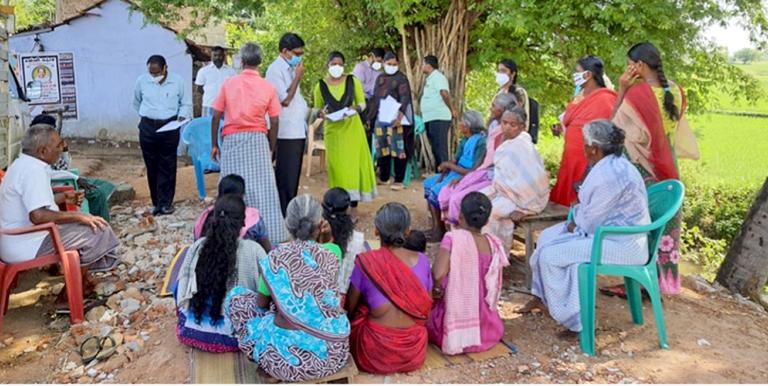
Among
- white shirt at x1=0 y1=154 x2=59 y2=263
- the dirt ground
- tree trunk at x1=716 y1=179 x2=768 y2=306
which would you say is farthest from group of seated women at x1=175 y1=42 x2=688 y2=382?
tree trunk at x1=716 y1=179 x2=768 y2=306

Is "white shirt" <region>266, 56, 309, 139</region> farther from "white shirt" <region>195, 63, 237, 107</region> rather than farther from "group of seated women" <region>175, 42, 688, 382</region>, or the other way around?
"white shirt" <region>195, 63, 237, 107</region>

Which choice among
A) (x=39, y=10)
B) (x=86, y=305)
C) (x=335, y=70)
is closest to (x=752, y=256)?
(x=335, y=70)

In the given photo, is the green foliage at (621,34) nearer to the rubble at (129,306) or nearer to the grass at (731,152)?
the grass at (731,152)

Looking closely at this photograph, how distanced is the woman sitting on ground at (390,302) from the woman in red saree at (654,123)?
210cm

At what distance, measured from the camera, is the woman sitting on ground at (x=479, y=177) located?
5219mm

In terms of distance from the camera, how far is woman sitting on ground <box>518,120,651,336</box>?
3.88 metres

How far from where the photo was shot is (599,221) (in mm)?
3961

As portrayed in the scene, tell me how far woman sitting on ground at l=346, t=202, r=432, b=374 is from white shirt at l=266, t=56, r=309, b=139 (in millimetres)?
2604

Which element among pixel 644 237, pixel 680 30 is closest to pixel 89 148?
pixel 680 30

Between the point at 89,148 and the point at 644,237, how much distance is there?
12490 millimetres

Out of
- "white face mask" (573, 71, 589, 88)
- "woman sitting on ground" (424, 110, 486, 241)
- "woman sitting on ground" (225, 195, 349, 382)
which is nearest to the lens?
"woman sitting on ground" (225, 195, 349, 382)

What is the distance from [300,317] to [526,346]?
1619mm

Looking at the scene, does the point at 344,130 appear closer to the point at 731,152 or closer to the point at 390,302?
the point at 390,302

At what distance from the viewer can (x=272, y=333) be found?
10.5 feet
